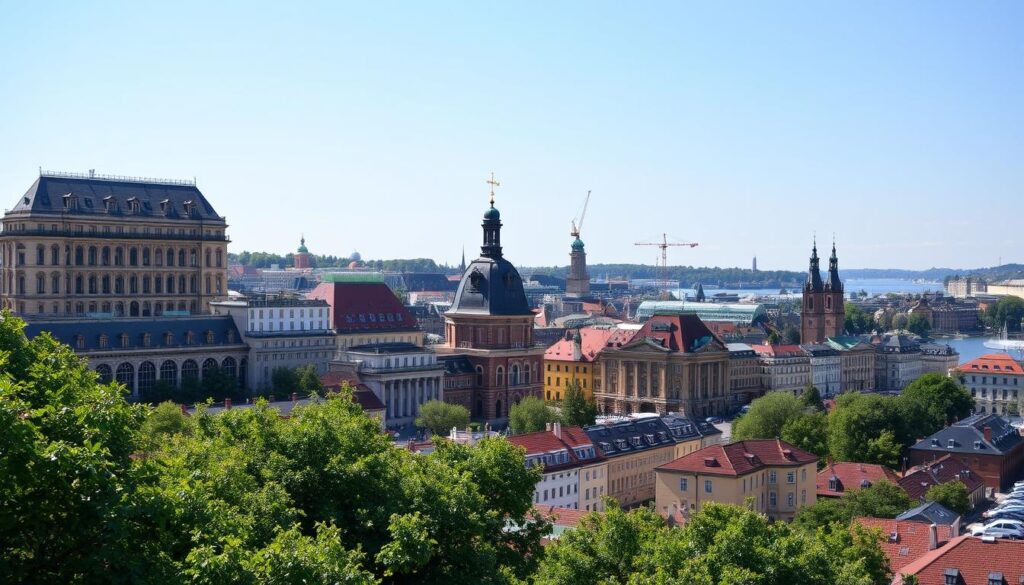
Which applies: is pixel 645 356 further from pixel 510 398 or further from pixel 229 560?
pixel 229 560

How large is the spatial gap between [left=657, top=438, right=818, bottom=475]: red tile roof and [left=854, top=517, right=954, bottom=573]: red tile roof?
15.7m

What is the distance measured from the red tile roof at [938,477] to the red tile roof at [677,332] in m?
55.0

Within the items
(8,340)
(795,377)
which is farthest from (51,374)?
(795,377)

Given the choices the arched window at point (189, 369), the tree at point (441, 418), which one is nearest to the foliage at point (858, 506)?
the tree at point (441, 418)

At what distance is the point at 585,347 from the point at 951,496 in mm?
83278

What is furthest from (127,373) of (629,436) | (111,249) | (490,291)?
(490,291)

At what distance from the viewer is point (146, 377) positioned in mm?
113375

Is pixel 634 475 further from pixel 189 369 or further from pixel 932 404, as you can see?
pixel 189 369

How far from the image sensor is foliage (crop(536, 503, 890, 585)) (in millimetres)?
40062

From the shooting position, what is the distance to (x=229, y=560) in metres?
24.2

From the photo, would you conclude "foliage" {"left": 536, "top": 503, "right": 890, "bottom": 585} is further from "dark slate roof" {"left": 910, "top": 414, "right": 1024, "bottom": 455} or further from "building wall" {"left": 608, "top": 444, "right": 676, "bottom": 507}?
"dark slate roof" {"left": 910, "top": 414, "right": 1024, "bottom": 455}

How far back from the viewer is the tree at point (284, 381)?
115750 millimetres

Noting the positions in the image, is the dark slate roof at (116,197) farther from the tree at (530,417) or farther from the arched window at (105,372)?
the tree at (530,417)

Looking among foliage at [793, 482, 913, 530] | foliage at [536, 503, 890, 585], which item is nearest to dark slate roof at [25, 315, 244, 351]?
foliage at [793, 482, 913, 530]
